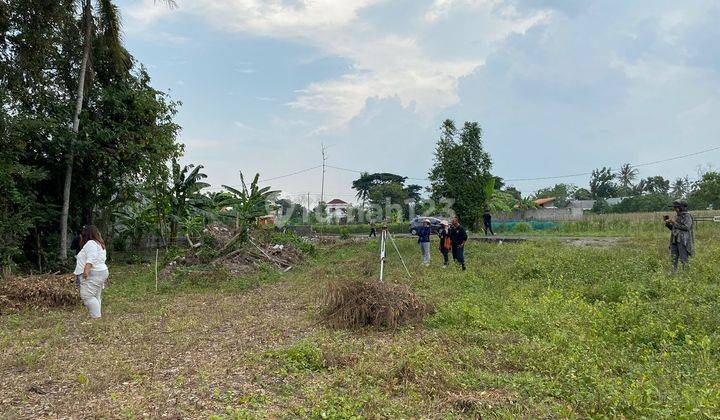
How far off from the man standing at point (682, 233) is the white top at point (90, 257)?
34.2 ft

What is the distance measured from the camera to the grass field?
13.3 feet

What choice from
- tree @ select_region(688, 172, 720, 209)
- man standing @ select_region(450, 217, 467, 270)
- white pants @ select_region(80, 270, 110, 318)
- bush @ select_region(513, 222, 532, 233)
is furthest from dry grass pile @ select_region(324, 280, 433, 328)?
tree @ select_region(688, 172, 720, 209)

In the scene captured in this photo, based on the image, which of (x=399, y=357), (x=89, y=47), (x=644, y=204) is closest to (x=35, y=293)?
(x=399, y=357)

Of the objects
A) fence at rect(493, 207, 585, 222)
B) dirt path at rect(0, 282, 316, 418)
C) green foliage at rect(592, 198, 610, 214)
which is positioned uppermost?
green foliage at rect(592, 198, 610, 214)

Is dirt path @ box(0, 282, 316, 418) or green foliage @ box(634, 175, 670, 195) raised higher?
green foliage @ box(634, 175, 670, 195)

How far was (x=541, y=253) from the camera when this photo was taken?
45.2 ft

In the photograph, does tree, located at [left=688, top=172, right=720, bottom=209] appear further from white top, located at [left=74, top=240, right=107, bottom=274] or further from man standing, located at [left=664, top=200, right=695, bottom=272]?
white top, located at [left=74, top=240, right=107, bottom=274]

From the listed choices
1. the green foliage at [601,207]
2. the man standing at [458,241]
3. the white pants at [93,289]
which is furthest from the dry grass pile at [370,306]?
the green foliage at [601,207]

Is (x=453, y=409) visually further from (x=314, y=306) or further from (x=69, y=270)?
(x=69, y=270)

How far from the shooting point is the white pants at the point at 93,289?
299 inches

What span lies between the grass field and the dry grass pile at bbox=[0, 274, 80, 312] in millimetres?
354

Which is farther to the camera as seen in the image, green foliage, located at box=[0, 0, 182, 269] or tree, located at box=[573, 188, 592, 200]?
tree, located at box=[573, 188, 592, 200]

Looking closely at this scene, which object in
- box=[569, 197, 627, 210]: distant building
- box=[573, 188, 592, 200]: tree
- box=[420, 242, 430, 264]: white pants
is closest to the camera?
box=[420, 242, 430, 264]: white pants

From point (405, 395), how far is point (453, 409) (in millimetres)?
489
